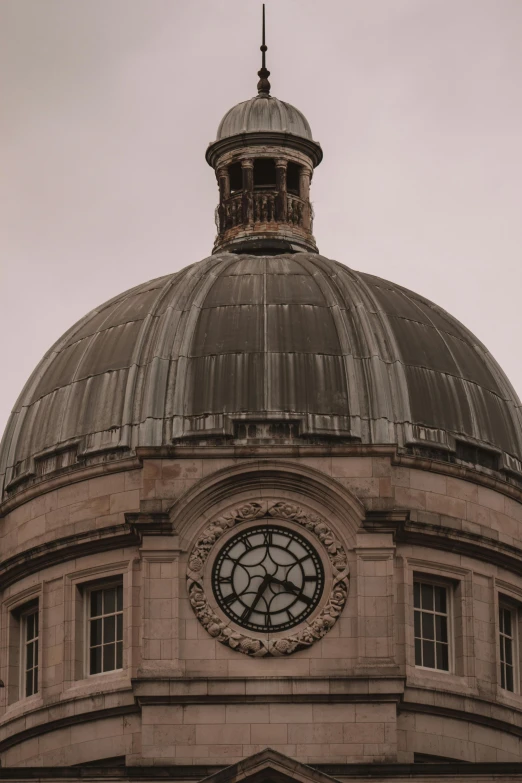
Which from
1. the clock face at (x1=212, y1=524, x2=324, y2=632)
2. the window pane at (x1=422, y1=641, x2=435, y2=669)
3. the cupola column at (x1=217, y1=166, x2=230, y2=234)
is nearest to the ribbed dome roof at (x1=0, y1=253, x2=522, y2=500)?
the clock face at (x1=212, y1=524, x2=324, y2=632)

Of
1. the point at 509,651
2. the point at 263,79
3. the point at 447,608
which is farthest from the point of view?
the point at 263,79

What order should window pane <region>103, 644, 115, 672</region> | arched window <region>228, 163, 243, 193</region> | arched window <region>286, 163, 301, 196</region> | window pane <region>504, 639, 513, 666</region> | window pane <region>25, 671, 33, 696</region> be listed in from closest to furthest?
window pane <region>103, 644, 115, 672</region>, window pane <region>25, 671, 33, 696</region>, window pane <region>504, 639, 513, 666</region>, arched window <region>228, 163, 243, 193</region>, arched window <region>286, 163, 301, 196</region>

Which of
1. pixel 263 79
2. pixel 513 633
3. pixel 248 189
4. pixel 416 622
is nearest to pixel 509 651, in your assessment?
pixel 513 633

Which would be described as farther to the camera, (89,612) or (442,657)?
(89,612)

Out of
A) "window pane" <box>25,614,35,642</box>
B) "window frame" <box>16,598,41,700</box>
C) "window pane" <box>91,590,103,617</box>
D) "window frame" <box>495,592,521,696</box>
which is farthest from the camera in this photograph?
"window pane" <box>25,614,35,642</box>

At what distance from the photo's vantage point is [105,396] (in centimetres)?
9188

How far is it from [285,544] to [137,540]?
3898mm

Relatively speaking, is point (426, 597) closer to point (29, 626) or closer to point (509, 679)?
point (509, 679)

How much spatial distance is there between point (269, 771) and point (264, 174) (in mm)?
24684

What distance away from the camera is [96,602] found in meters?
89.2

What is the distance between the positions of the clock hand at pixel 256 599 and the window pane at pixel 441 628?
4888 millimetres

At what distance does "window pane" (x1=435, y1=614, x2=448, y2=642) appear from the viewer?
8881 centimetres

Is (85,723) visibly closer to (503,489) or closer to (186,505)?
(186,505)

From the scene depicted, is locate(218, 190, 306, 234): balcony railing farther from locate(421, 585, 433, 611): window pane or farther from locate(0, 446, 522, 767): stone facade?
locate(421, 585, 433, 611): window pane
